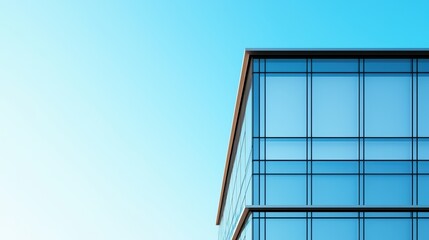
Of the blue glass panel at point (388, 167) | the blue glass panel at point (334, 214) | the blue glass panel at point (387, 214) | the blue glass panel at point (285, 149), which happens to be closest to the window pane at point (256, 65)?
the blue glass panel at point (285, 149)

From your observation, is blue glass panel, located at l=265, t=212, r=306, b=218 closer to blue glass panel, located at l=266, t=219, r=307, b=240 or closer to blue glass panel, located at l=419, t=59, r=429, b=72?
blue glass panel, located at l=266, t=219, r=307, b=240

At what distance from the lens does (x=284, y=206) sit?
Result: 37.2 metres

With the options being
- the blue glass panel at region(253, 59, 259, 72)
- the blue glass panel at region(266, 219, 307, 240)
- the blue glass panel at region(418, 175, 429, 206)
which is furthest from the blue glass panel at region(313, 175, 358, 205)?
the blue glass panel at region(253, 59, 259, 72)

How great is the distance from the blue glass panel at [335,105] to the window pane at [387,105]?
1.99 ft

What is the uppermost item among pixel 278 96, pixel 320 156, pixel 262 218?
pixel 278 96

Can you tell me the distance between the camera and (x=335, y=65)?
1495 inches

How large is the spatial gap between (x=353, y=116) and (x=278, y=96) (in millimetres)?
3382

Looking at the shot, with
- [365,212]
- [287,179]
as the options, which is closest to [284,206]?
[287,179]

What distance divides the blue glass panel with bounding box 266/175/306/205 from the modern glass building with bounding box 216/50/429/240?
0.04 metres

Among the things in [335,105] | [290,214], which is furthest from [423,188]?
[290,214]

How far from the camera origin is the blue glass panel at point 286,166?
37156 millimetres

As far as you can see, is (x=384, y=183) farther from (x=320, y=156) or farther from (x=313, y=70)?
(x=313, y=70)

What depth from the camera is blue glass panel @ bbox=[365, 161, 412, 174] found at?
36.9 metres

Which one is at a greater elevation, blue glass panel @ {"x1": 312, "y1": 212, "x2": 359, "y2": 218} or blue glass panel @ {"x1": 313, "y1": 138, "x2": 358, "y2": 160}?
blue glass panel @ {"x1": 313, "y1": 138, "x2": 358, "y2": 160}
